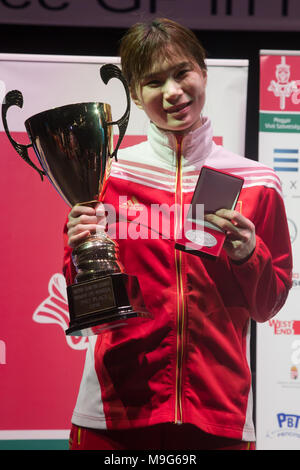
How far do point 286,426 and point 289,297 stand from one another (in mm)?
439

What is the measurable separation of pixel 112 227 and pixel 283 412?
0.88 metres

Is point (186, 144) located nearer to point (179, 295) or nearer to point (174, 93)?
point (174, 93)

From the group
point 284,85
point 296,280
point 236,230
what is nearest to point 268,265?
point 236,230

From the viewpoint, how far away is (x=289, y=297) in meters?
2.01

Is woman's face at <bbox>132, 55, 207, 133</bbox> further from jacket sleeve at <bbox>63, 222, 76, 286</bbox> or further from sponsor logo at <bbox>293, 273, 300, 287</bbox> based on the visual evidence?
sponsor logo at <bbox>293, 273, 300, 287</bbox>

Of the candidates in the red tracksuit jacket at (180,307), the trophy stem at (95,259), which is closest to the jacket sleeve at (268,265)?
the red tracksuit jacket at (180,307)

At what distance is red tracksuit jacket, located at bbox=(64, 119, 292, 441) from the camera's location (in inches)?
65.2

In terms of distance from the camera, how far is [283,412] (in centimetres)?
198

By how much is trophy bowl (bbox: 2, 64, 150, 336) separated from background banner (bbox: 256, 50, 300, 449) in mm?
631

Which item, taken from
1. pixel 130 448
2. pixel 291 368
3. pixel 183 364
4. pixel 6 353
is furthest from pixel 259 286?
pixel 6 353

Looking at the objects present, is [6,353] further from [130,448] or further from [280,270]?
[280,270]

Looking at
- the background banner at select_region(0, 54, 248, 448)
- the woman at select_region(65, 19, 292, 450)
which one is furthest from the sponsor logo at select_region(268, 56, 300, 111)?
the woman at select_region(65, 19, 292, 450)

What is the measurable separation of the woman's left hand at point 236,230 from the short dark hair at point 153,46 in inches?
19.5

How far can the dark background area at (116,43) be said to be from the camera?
6.81ft
